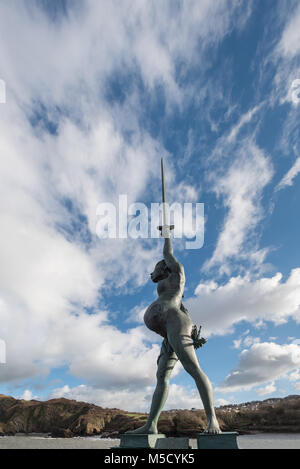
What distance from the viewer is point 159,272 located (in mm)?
8203

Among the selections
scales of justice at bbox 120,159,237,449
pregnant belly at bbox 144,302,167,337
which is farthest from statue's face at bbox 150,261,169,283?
pregnant belly at bbox 144,302,167,337

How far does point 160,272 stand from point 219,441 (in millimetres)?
3905

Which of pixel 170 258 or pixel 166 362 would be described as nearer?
pixel 166 362

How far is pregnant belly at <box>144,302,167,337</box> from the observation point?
24.3 feet

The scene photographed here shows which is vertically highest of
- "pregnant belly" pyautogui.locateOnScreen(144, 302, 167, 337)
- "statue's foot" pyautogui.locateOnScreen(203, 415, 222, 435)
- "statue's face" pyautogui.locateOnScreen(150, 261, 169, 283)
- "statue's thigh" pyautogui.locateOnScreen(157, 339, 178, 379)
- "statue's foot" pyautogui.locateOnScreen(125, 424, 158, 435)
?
"statue's face" pyautogui.locateOnScreen(150, 261, 169, 283)

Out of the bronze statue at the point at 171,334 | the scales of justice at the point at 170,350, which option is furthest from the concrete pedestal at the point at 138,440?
the bronze statue at the point at 171,334

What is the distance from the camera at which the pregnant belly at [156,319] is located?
7395mm

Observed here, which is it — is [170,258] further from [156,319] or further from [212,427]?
Result: [212,427]

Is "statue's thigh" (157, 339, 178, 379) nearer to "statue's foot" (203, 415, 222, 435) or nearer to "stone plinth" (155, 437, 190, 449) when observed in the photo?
"stone plinth" (155, 437, 190, 449)

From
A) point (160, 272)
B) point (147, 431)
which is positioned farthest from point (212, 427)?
point (160, 272)

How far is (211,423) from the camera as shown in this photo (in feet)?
20.0
